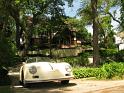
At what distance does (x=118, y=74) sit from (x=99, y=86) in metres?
3.02

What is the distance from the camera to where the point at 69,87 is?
1561 centimetres

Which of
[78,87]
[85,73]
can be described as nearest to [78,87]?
[78,87]

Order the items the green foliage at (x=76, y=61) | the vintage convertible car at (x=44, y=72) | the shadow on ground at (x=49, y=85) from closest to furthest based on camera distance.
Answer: the vintage convertible car at (x=44, y=72), the shadow on ground at (x=49, y=85), the green foliage at (x=76, y=61)

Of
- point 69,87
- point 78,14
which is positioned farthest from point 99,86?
point 78,14

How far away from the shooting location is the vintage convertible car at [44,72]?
50.7 ft

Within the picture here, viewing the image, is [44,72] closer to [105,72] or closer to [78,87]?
[78,87]

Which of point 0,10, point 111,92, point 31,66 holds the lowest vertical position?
point 111,92

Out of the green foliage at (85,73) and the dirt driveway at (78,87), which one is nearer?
the dirt driveway at (78,87)

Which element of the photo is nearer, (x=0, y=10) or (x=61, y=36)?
(x=0, y=10)

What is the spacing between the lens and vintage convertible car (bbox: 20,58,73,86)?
15.5 metres

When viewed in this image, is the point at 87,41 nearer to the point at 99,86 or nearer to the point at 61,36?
the point at 61,36

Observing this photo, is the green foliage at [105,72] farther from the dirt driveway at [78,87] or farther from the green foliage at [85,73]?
the dirt driveway at [78,87]

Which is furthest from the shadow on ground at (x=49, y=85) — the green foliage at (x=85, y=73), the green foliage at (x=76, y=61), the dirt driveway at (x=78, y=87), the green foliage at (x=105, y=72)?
the green foliage at (x=76, y=61)

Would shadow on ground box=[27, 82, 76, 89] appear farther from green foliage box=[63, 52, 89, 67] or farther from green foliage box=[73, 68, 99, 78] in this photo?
green foliage box=[63, 52, 89, 67]
